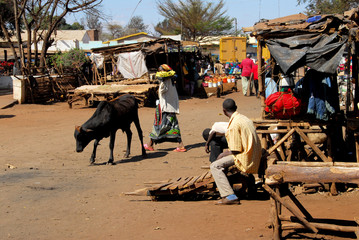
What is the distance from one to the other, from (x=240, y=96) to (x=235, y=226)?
18.3 m

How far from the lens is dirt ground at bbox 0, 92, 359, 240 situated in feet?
19.6

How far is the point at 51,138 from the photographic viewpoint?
45.2ft

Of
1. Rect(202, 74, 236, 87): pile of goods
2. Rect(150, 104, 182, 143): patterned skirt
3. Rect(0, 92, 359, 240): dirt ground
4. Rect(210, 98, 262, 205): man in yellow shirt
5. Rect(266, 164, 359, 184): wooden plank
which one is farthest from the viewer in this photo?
Rect(202, 74, 236, 87): pile of goods

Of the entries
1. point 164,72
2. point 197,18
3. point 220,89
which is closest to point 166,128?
point 164,72

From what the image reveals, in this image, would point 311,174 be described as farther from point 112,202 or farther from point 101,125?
point 101,125

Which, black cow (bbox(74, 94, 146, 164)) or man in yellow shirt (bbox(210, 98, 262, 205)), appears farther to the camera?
black cow (bbox(74, 94, 146, 164))

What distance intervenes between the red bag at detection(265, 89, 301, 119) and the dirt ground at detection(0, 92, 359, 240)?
1425mm

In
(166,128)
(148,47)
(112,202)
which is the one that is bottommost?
(112,202)

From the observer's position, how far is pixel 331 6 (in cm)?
3005

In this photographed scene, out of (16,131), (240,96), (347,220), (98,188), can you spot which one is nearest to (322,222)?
(347,220)

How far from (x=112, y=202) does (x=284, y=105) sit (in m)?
3.25

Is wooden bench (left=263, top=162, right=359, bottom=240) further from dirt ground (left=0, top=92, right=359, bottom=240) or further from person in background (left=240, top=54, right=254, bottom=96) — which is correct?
person in background (left=240, top=54, right=254, bottom=96)

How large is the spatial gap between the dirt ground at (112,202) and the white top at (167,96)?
3.56 feet

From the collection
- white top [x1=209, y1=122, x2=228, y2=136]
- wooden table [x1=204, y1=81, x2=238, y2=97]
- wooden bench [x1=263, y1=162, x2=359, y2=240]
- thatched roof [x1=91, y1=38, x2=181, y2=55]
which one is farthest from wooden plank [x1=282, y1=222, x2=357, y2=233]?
wooden table [x1=204, y1=81, x2=238, y2=97]
